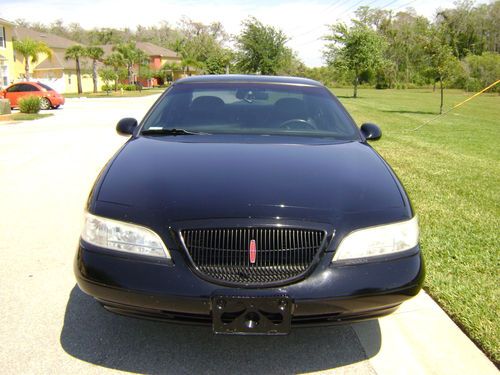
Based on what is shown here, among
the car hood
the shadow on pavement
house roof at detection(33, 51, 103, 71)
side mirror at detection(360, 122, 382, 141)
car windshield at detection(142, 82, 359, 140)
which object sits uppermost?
house roof at detection(33, 51, 103, 71)

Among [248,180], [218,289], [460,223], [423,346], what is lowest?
[423,346]

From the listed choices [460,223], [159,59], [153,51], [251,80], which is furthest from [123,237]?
[153,51]

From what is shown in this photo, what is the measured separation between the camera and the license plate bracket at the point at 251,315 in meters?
2.39

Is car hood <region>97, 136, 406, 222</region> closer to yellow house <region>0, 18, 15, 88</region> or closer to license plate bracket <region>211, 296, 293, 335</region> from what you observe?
license plate bracket <region>211, 296, 293, 335</region>

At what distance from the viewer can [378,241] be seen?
2613 millimetres

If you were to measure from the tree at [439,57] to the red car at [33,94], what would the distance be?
1746 cm

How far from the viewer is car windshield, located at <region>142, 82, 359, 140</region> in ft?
13.1

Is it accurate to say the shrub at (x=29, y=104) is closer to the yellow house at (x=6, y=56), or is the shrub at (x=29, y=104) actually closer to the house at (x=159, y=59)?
the yellow house at (x=6, y=56)

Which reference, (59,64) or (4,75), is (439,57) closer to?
(4,75)

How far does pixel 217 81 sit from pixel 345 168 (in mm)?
1926

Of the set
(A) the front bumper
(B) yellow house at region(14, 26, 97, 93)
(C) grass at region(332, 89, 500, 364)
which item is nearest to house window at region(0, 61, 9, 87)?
(B) yellow house at region(14, 26, 97, 93)

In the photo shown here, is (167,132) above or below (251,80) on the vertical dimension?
below

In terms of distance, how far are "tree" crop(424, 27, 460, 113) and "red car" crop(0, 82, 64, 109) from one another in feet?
57.3

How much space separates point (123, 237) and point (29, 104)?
66.3ft
